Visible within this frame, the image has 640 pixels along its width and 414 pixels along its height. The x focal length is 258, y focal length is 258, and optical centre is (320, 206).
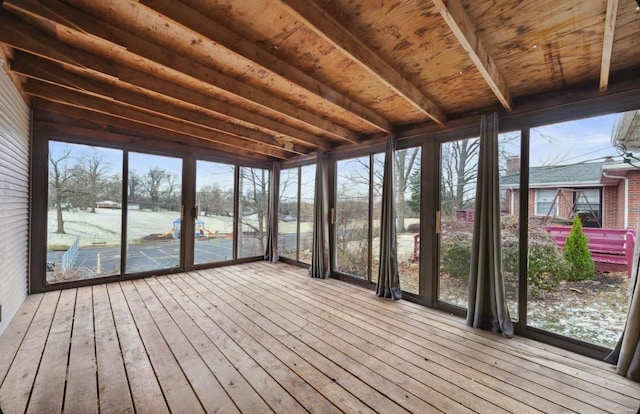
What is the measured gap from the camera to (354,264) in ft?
14.6

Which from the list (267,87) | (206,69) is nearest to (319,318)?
(267,87)

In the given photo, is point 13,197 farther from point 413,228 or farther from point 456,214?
point 456,214

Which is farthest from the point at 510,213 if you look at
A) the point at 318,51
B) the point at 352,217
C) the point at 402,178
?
the point at 318,51

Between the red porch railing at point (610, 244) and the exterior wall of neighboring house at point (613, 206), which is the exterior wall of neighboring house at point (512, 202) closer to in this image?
the red porch railing at point (610, 244)

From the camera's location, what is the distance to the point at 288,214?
18.8 ft

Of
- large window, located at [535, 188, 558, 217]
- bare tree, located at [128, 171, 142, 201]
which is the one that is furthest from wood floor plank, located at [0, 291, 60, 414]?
large window, located at [535, 188, 558, 217]

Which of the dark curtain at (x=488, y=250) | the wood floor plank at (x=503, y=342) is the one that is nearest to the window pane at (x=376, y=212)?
the wood floor plank at (x=503, y=342)

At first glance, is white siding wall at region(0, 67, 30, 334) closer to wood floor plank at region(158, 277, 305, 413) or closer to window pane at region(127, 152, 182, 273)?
window pane at region(127, 152, 182, 273)

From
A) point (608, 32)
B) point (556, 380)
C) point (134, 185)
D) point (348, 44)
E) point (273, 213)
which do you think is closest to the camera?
Result: point (608, 32)

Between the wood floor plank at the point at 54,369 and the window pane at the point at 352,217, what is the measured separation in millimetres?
3523

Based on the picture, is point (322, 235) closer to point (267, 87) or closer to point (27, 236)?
point (267, 87)

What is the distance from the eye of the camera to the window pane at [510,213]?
8.99ft

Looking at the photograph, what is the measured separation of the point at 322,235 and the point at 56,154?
13.6 ft

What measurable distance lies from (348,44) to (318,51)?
1.13 feet
